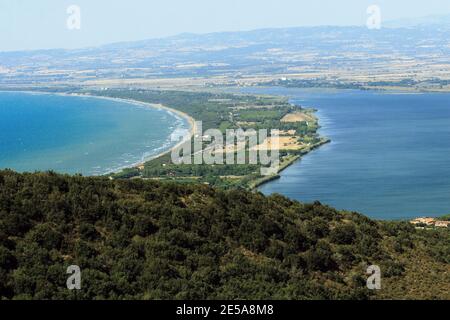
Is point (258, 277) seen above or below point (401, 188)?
above

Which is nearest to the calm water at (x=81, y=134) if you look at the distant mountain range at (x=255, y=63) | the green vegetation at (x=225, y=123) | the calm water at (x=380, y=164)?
the green vegetation at (x=225, y=123)

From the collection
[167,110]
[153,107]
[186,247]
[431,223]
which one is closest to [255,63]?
[153,107]

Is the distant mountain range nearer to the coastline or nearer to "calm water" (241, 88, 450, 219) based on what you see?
the coastline

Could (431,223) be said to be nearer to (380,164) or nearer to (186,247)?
(380,164)

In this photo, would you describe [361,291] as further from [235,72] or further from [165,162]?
[235,72]
